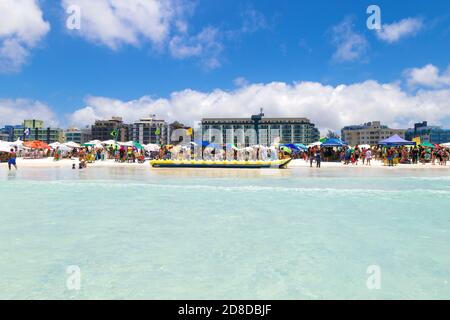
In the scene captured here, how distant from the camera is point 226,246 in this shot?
7020 millimetres

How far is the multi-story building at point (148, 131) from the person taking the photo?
180000 mm

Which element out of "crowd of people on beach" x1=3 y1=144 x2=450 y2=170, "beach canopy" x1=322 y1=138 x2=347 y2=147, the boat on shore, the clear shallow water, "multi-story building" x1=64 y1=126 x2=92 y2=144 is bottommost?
the clear shallow water

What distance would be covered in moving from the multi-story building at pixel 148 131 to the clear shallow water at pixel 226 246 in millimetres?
169074

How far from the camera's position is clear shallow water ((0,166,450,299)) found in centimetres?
507

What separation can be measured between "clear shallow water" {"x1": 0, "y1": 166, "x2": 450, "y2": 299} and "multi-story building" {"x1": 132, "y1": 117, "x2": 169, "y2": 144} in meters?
169

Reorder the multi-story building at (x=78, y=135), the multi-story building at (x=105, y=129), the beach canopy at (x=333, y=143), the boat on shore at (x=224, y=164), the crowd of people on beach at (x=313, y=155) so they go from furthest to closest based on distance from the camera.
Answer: the multi-story building at (x=78, y=135) < the multi-story building at (x=105, y=129) < the beach canopy at (x=333, y=143) < the crowd of people on beach at (x=313, y=155) < the boat on shore at (x=224, y=164)

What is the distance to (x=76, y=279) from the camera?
527 centimetres

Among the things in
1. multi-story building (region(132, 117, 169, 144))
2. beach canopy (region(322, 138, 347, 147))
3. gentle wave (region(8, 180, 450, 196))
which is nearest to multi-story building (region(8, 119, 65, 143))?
multi-story building (region(132, 117, 169, 144))

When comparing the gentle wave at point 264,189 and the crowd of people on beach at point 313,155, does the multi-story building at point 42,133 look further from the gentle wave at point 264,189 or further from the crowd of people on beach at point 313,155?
the gentle wave at point 264,189

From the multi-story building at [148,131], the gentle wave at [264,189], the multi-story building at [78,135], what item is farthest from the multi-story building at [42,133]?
the gentle wave at [264,189]

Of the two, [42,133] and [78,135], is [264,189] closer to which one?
[78,135]

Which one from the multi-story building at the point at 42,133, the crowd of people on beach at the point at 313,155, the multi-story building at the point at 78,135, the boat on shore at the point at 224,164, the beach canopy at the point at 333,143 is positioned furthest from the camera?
the multi-story building at the point at 78,135

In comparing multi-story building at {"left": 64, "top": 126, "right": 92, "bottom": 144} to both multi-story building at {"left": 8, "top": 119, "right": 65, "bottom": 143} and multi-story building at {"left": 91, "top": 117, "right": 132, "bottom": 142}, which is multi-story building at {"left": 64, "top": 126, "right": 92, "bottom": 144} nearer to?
multi-story building at {"left": 8, "top": 119, "right": 65, "bottom": 143}
